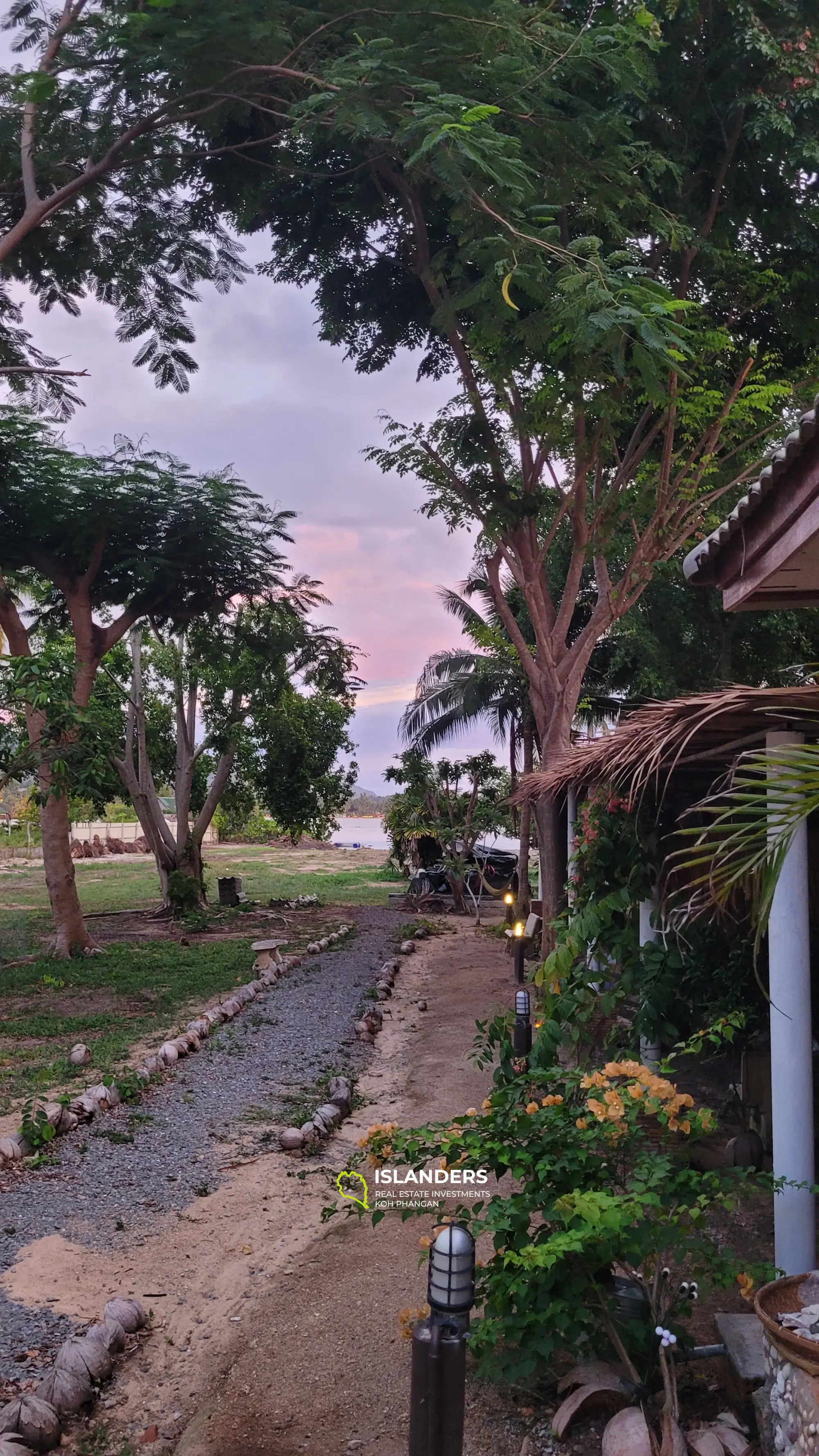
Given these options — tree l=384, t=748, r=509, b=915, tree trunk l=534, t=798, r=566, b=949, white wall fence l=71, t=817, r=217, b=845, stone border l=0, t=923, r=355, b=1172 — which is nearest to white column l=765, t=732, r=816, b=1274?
stone border l=0, t=923, r=355, b=1172

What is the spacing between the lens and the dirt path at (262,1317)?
3.20m

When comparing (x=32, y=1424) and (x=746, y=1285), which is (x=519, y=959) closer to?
(x=746, y=1285)

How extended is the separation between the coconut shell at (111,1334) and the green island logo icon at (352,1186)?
157 centimetres

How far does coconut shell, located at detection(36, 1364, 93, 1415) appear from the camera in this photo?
126 inches

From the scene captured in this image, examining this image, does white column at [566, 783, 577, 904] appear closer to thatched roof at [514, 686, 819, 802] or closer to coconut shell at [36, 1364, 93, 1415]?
thatched roof at [514, 686, 819, 802]

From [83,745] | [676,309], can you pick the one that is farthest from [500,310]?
[83,745]

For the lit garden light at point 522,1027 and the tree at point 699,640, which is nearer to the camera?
the lit garden light at point 522,1027

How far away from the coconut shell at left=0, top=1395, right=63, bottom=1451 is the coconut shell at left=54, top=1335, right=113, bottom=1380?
0.83 ft

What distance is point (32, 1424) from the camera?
9.80 feet

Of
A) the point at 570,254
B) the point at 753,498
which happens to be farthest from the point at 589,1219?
the point at 570,254

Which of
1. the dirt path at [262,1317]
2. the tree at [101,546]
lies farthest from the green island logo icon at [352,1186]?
the tree at [101,546]

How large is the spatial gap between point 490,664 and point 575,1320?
554 inches

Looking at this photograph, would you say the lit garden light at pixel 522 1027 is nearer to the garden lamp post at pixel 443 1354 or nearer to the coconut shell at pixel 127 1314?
the coconut shell at pixel 127 1314

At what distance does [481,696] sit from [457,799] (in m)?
2.47
